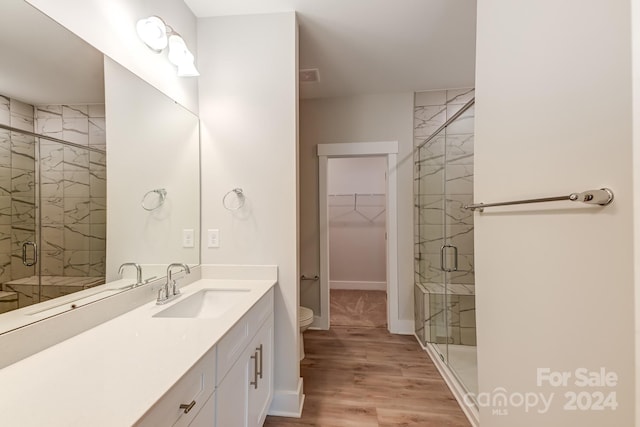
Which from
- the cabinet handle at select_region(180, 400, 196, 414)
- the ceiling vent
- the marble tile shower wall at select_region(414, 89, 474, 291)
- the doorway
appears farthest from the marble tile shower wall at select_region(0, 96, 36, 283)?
the doorway

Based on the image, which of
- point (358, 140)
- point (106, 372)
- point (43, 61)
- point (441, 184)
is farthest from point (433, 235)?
point (43, 61)

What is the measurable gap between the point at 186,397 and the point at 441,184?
2.50m

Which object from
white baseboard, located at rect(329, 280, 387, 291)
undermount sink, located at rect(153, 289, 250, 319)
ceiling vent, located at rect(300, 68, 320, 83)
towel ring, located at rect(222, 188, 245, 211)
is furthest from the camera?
white baseboard, located at rect(329, 280, 387, 291)

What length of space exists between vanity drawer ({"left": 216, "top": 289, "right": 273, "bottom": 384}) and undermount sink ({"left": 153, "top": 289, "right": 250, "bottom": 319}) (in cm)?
13

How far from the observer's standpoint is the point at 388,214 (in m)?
2.93

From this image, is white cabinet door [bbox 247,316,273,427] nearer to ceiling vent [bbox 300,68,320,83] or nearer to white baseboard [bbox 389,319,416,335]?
white baseboard [bbox 389,319,416,335]

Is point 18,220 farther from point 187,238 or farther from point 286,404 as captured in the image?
point 286,404

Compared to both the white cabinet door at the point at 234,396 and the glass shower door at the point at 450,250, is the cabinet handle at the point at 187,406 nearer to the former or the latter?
the white cabinet door at the point at 234,396

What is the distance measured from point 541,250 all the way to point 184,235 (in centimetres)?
180

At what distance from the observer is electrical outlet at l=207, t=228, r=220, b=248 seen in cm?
177

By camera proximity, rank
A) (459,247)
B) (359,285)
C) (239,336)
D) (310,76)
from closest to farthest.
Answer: (239,336)
(459,247)
(310,76)
(359,285)

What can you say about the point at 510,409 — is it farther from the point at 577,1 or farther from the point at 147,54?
the point at 147,54

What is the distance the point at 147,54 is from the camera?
1381mm

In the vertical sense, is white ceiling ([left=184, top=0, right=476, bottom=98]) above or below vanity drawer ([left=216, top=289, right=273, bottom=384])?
above
